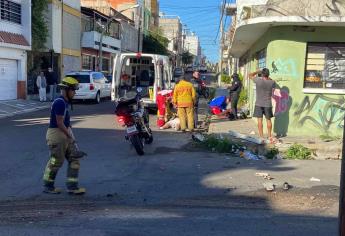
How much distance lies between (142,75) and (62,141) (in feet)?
43.0

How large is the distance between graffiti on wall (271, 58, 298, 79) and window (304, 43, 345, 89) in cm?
33

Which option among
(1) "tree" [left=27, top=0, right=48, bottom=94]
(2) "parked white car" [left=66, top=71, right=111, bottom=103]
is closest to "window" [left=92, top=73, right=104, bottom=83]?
(2) "parked white car" [left=66, top=71, right=111, bottom=103]

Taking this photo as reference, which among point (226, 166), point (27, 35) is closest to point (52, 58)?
point (27, 35)

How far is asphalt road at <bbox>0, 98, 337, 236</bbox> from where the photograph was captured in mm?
5730

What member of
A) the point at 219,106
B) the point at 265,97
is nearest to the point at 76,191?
the point at 265,97

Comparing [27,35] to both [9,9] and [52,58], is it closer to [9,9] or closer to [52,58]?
[9,9]

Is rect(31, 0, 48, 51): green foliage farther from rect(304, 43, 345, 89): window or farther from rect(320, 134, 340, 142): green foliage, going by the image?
rect(320, 134, 340, 142): green foliage

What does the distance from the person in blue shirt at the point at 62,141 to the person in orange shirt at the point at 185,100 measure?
23.3 feet

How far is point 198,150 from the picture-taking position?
1140cm

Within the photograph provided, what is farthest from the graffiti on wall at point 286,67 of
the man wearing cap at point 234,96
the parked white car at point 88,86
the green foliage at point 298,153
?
the parked white car at point 88,86

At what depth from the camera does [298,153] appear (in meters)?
10.7

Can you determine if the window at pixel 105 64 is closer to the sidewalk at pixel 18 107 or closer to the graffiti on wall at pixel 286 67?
the sidewalk at pixel 18 107

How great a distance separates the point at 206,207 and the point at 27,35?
76.0 ft

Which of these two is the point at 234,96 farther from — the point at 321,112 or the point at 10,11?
the point at 10,11
